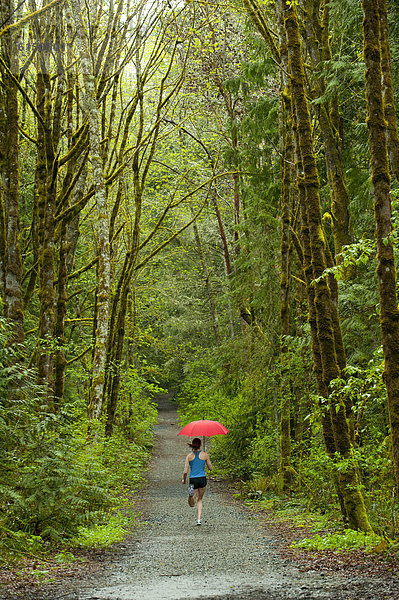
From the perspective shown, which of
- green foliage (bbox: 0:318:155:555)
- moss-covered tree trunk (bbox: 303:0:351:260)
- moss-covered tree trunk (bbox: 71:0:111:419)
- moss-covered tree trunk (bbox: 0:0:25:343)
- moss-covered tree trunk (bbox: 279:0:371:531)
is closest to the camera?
green foliage (bbox: 0:318:155:555)

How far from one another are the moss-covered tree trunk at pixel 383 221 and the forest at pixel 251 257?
0.01 m

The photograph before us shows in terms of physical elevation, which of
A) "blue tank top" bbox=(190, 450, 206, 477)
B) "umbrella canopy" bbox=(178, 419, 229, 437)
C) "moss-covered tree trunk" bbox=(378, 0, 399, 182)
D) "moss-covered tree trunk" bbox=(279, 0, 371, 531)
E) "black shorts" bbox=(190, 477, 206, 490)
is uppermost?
"moss-covered tree trunk" bbox=(378, 0, 399, 182)

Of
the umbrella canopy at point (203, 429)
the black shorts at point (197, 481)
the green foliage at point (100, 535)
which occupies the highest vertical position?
the umbrella canopy at point (203, 429)

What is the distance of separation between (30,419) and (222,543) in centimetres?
366

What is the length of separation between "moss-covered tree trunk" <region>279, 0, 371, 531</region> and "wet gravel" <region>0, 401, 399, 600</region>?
3.97 ft

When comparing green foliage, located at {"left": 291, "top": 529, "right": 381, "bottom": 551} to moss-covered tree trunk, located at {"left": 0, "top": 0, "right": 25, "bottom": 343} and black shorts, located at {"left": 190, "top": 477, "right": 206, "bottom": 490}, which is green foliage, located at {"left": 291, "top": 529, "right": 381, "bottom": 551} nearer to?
black shorts, located at {"left": 190, "top": 477, "right": 206, "bottom": 490}

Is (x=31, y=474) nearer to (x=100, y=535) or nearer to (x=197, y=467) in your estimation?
(x=100, y=535)

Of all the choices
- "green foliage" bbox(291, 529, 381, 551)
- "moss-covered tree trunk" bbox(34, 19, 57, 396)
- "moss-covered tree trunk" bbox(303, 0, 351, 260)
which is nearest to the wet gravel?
"green foliage" bbox(291, 529, 381, 551)

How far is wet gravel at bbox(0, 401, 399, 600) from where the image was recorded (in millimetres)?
4363

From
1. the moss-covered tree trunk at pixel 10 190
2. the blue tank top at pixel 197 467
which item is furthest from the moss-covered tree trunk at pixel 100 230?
the blue tank top at pixel 197 467

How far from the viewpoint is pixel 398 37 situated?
30.5ft

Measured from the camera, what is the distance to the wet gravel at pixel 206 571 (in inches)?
172

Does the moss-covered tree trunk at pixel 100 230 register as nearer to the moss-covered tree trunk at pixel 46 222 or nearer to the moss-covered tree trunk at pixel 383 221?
the moss-covered tree trunk at pixel 46 222

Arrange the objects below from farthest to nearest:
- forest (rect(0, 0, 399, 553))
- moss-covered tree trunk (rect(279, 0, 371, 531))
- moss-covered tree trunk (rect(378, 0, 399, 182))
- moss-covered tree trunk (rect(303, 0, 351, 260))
Answer: moss-covered tree trunk (rect(303, 0, 351, 260))
moss-covered tree trunk (rect(378, 0, 399, 182))
moss-covered tree trunk (rect(279, 0, 371, 531))
forest (rect(0, 0, 399, 553))
